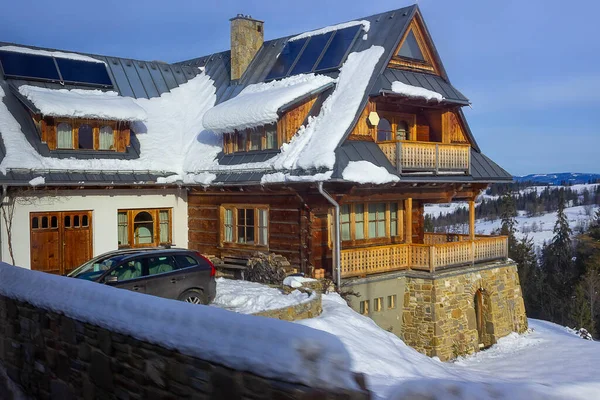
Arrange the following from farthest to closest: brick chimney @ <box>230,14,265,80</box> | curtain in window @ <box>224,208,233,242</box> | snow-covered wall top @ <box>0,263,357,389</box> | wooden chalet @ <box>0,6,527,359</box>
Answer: brick chimney @ <box>230,14,265,80</box> → curtain in window @ <box>224,208,233,242</box> → wooden chalet @ <box>0,6,527,359</box> → snow-covered wall top @ <box>0,263,357,389</box>

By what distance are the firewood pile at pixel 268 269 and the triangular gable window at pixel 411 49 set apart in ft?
25.2

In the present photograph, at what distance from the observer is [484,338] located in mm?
20516

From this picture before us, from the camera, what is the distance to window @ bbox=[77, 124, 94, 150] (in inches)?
773

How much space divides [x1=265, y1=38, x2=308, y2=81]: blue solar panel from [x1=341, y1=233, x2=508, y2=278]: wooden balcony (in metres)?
7.17

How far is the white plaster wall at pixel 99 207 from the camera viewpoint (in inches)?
696

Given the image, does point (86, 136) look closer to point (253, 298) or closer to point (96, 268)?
point (96, 268)

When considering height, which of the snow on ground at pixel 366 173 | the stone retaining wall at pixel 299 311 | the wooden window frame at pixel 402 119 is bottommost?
the stone retaining wall at pixel 299 311

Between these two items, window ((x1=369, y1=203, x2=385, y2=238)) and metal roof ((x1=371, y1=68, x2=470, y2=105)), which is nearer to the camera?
metal roof ((x1=371, y1=68, x2=470, y2=105))

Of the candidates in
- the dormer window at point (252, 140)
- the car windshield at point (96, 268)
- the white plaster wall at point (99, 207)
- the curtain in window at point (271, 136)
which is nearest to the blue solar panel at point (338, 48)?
the curtain in window at point (271, 136)

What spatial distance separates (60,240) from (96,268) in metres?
5.90

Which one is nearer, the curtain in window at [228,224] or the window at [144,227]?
the window at [144,227]

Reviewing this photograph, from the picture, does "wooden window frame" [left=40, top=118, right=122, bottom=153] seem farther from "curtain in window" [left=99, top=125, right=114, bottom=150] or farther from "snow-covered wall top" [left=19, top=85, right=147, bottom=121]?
"snow-covered wall top" [left=19, top=85, right=147, bottom=121]

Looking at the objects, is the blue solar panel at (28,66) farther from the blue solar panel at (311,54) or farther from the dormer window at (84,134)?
the blue solar panel at (311,54)

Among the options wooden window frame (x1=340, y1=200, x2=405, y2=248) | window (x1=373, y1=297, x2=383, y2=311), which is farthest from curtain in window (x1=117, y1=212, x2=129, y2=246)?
window (x1=373, y1=297, x2=383, y2=311)
